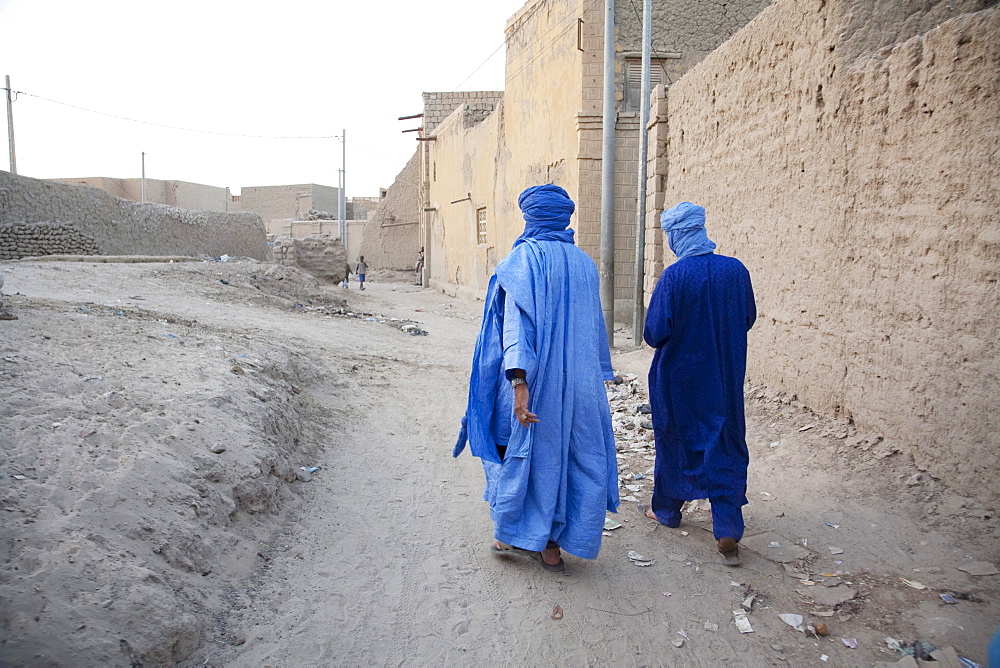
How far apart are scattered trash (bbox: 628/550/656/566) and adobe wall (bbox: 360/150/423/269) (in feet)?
76.9

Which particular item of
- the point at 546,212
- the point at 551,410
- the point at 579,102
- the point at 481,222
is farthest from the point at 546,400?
the point at 481,222

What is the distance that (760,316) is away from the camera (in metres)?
4.79

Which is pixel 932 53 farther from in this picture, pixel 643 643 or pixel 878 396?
pixel 643 643

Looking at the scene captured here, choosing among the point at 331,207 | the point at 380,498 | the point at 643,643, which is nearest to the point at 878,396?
the point at 643,643

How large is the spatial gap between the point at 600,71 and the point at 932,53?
656cm

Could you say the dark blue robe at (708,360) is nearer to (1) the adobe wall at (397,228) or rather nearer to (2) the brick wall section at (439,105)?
(2) the brick wall section at (439,105)

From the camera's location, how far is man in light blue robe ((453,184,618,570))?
2.65 metres

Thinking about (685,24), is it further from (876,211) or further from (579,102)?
(876,211)

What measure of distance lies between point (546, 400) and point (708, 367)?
765mm

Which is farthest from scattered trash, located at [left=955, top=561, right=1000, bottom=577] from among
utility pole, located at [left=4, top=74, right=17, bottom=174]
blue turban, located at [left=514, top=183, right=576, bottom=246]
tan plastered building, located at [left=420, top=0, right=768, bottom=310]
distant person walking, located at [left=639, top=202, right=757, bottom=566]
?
utility pole, located at [left=4, top=74, right=17, bottom=174]

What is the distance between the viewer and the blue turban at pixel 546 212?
2768 millimetres

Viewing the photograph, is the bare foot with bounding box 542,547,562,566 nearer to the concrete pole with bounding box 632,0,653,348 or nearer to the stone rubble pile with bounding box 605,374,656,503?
the stone rubble pile with bounding box 605,374,656,503

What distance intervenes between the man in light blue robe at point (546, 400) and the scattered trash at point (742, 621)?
22.6 inches

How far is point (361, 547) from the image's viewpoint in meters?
3.11
